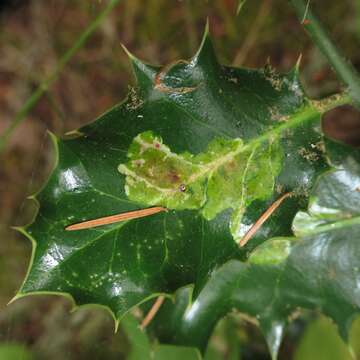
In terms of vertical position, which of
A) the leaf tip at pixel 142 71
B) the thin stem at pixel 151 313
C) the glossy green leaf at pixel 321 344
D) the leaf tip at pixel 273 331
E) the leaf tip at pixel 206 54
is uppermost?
the leaf tip at pixel 206 54

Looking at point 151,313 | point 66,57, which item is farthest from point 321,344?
point 66,57

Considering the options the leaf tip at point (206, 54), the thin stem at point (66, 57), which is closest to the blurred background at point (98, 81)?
the thin stem at point (66, 57)

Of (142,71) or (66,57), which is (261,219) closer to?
(142,71)

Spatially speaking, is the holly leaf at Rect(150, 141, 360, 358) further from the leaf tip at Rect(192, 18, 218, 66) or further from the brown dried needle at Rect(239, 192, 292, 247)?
the leaf tip at Rect(192, 18, 218, 66)

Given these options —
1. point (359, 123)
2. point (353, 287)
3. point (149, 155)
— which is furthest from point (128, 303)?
point (359, 123)

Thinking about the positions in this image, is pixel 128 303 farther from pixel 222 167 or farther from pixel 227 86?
pixel 227 86

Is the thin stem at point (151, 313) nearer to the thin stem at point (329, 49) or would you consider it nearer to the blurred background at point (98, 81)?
the blurred background at point (98, 81)

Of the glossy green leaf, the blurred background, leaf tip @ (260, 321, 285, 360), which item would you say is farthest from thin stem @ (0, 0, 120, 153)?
the glossy green leaf
